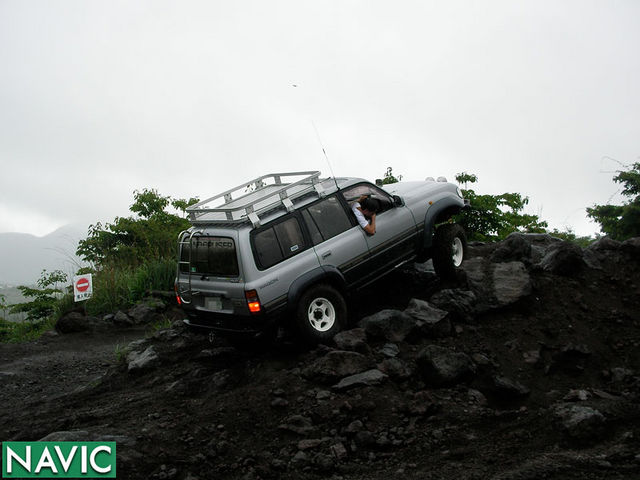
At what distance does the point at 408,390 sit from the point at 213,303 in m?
2.63

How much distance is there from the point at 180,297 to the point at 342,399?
2862 millimetres

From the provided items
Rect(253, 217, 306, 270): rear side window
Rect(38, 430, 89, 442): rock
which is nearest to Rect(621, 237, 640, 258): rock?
Rect(253, 217, 306, 270): rear side window

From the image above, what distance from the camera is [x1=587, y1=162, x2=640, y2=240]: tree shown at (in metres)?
11.0

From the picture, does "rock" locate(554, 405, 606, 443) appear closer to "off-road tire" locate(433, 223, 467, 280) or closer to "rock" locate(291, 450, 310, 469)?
"rock" locate(291, 450, 310, 469)

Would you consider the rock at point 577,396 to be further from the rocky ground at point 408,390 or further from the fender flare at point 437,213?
the fender flare at point 437,213

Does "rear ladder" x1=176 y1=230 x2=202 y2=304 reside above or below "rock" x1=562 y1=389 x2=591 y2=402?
above

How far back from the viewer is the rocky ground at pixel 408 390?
476cm

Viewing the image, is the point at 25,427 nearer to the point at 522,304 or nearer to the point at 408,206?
the point at 408,206

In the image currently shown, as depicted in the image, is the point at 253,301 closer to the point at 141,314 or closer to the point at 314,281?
the point at 314,281

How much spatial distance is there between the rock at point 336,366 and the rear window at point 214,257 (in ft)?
4.78

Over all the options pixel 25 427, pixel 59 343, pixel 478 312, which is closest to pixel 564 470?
pixel 478 312

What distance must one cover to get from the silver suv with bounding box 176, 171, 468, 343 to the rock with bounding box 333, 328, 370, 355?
0.71 ft

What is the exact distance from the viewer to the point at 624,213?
433 inches

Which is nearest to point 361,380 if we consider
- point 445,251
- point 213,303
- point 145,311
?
point 213,303
